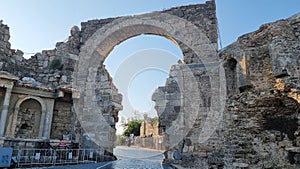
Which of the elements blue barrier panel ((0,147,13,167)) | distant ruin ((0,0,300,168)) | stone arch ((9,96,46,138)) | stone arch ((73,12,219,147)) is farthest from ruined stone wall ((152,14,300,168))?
stone arch ((9,96,46,138))

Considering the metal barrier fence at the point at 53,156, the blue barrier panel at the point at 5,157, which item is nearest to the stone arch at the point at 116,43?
the metal barrier fence at the point at 53,156

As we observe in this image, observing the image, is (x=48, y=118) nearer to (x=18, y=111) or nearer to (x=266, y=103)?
(x=18, y=111)

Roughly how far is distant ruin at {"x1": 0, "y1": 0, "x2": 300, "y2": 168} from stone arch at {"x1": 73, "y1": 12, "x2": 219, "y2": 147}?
0.10 feet

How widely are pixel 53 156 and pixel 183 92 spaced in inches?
149

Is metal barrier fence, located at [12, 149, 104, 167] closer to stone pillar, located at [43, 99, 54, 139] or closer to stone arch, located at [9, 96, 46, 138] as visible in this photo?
stone pillar, located at [43, 99, 54, 139]

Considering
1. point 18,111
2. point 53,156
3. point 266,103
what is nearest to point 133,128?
point 18,111

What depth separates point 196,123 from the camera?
6168 millimetres

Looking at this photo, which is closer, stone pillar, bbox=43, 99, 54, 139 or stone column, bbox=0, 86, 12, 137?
stone column, bbox=0, 86, 12, 137

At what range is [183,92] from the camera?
6.59 metres

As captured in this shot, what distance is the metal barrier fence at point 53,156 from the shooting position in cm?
536

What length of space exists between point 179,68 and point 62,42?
173 inches

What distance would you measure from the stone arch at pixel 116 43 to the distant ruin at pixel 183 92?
0.03 m

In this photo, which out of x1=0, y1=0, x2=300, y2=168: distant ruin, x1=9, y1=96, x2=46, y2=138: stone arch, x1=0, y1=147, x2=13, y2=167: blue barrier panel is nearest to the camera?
x1=0, y1=0, x2=300, y2=168: distant ruin

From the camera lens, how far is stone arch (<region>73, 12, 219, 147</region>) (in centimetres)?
689
